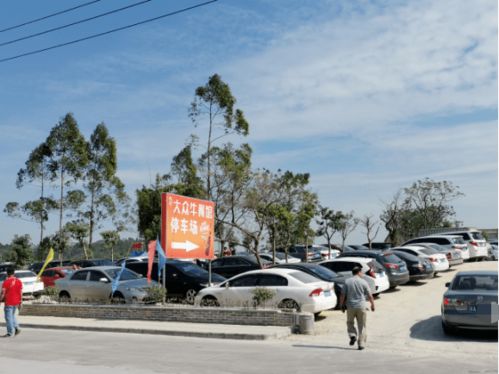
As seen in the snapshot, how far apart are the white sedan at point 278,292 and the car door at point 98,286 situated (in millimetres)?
4137

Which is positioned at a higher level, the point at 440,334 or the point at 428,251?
the point at 428,251

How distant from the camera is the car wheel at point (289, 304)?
15836 mm

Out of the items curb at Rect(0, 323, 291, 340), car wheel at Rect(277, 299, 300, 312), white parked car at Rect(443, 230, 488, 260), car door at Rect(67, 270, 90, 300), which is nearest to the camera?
curb at Rect(0, 323, 291, 340)

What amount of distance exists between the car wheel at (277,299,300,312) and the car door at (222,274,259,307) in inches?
36.2

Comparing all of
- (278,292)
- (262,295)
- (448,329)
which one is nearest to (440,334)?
(448,329)

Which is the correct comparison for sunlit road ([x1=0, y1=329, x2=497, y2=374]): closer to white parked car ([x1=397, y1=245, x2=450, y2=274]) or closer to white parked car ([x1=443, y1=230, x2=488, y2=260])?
white parked car ([x1=397, y1=245, x2=450, y2=274])

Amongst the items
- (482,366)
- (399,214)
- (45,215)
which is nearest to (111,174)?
(45,215)

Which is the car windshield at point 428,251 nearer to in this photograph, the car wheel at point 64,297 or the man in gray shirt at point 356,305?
the man in gray shirt at point 356,305

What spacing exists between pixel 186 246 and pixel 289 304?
494 cm

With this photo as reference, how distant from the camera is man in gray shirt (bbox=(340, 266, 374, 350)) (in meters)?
12.3

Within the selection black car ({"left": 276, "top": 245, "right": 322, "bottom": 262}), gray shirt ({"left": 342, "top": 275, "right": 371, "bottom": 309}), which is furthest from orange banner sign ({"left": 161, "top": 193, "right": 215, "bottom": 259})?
black car ({"left": 276, "top": 245, "right": 322, "bottom": 262})

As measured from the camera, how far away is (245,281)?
1711 centimetres

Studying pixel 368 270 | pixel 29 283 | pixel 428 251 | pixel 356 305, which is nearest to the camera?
pixel 356 305

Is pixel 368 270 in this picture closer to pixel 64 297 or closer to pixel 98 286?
pixel 98 286
